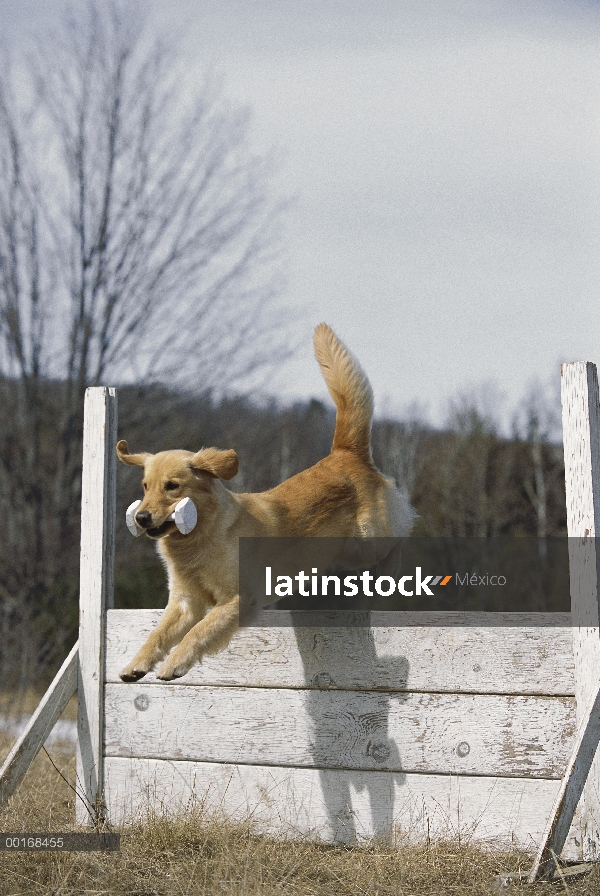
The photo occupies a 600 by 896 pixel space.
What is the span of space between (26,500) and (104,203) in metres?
3.28

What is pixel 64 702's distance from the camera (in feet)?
12.7

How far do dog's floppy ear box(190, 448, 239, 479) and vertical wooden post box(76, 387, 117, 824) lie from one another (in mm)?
1034

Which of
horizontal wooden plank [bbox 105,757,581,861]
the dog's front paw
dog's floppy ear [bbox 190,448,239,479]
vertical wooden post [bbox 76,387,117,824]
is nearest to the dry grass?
horizontal wooden plank [bbox 105,757,581,861]

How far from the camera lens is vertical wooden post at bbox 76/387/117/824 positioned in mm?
3889

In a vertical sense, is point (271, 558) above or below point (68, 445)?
below

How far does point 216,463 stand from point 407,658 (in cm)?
111

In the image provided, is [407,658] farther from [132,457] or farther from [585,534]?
[132,457]

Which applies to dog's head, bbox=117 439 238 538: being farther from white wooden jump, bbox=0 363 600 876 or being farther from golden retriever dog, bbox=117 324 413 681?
white wooden jump, bbox=0 363 600 876

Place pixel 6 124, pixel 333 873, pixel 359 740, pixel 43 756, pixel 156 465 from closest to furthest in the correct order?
pixel 333 873
pixel 156 465
pixel 359 740
pixel 43 756
pixel 6 124

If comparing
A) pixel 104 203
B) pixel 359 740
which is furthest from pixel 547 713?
pixel 104 203

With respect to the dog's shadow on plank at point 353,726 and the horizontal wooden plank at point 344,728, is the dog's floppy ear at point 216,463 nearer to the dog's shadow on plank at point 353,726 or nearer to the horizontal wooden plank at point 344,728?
the dog's shadow on plank at point 353,726

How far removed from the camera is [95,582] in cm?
402

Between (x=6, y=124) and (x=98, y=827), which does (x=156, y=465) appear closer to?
(x=98, y=827)

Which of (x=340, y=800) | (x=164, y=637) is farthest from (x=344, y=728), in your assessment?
(x=164, y=637)
